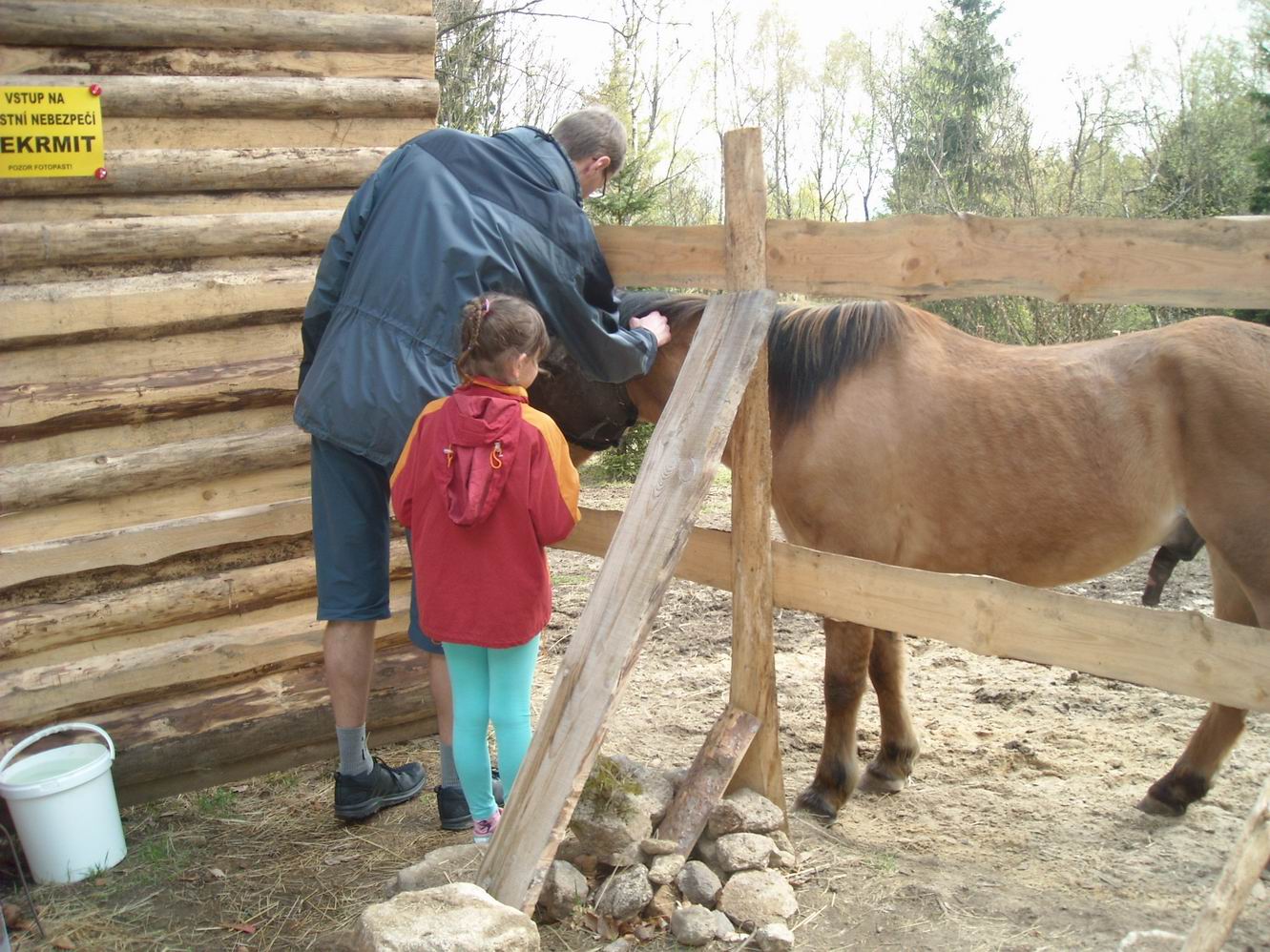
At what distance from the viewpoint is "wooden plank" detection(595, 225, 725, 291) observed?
3.19 m

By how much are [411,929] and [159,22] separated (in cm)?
347

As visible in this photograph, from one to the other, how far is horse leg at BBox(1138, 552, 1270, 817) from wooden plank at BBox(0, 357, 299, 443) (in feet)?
11.7

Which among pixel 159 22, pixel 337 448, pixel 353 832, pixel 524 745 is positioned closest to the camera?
pixel 524 745

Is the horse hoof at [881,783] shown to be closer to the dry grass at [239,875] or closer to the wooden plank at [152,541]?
the dry grass at [239,875]

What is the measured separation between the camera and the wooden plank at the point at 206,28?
12.1ft

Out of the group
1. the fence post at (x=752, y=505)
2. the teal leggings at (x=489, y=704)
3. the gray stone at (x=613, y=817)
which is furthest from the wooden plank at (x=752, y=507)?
the teal leggings at (x=489, y=704)

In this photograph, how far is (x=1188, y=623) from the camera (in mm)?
2316

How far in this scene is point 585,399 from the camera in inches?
147

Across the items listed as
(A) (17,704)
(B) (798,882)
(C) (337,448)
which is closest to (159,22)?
(C) (337,448)

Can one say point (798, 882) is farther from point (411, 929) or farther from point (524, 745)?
point (411, 929)

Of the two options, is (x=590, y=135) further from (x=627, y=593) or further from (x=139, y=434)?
(x=139, y=434)

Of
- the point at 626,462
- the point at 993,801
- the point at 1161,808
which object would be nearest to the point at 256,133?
the point at 993,801

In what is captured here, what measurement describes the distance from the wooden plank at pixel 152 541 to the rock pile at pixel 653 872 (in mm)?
1690

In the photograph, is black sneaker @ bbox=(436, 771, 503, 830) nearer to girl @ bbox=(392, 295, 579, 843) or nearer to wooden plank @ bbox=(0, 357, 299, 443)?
girl @ bbox=(392, 295, 579, 843)
